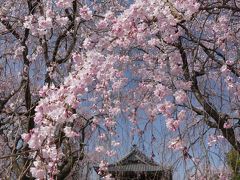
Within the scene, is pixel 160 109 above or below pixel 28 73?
below

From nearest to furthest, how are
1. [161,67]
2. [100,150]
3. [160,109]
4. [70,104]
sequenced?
1. [70,104]
2. [160,109]
3. [100,150]
4. [161,67]

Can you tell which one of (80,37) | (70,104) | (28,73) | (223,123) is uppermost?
(80,37)

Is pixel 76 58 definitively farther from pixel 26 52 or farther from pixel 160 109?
pixel 26 52

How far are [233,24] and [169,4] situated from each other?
1896mm

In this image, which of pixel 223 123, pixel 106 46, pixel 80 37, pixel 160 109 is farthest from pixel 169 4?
pixel 80 37

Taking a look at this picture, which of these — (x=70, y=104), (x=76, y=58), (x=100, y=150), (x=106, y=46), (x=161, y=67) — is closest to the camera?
(x=70, y=104)

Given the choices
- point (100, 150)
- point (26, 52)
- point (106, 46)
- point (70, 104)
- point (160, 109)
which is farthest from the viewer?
point (26, 52)

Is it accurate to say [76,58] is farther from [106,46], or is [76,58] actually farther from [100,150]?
[100,150]

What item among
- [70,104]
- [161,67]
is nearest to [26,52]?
[161,67]

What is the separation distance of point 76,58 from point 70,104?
2.34 feet

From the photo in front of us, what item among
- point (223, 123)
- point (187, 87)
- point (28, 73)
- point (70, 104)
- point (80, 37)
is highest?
point (80, 37)

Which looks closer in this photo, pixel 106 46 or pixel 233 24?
pixel 106 46

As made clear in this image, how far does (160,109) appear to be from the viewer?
444 cm

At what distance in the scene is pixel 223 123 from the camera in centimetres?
472
